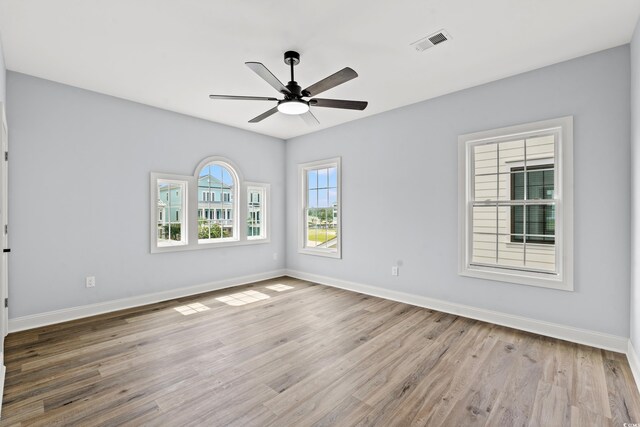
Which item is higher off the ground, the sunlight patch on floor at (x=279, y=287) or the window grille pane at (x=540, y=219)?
the window grille pane at (x=540, y=219)

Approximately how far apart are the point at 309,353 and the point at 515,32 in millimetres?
Answer: 3406

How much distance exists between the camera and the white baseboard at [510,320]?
290cm

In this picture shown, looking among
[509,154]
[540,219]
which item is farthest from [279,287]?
[509,154]

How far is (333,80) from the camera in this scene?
2.57 metres

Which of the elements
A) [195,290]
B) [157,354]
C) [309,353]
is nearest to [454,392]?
[309,353]

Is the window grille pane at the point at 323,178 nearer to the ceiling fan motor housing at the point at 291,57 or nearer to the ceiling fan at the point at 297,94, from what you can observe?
the ceiling fan at the point at 297,94

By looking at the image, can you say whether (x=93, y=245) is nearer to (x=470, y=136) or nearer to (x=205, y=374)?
(x=205, y=374)

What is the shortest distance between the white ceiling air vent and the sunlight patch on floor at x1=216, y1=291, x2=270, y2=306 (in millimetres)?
3781

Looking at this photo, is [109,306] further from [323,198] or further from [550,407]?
[550,407]

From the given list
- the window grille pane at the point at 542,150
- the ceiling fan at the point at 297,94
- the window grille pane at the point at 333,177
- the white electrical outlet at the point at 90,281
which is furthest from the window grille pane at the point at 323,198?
the white electrical outlet at the point at 90,281

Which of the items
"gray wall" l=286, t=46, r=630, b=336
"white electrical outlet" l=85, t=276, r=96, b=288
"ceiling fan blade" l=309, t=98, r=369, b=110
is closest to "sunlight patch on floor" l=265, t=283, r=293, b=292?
"gray wall" l=286, t=46, r=630, b=336

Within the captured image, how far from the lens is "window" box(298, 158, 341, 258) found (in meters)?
5.37

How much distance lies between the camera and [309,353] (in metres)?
2.83

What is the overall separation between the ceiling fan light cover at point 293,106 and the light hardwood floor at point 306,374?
233 centimetres
